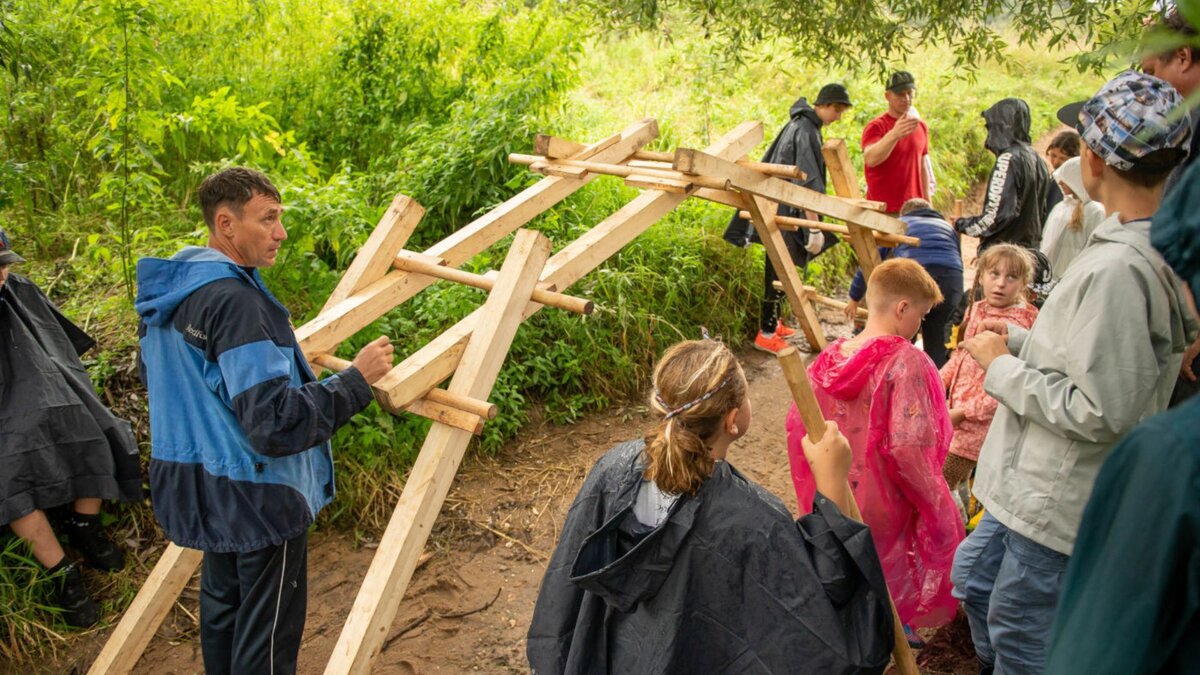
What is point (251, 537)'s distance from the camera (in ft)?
8.18

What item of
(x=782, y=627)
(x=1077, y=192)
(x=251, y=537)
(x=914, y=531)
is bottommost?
(x=914, y=531)

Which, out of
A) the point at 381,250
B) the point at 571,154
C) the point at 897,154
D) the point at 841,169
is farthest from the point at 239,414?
the point at 897,154

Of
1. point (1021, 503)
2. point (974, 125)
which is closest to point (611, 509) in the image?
point (1021, 503)

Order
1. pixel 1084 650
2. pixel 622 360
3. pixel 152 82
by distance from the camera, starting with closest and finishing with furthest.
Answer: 1. pixel 1084 650
2. pixel 152 82
3. pixel 622 360

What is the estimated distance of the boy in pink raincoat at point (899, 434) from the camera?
2.83 m

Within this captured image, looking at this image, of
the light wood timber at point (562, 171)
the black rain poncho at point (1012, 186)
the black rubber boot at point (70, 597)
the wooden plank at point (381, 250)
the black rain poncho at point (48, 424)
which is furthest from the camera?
the black rain poncho at point (1012, 186)

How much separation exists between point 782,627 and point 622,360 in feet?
11.4

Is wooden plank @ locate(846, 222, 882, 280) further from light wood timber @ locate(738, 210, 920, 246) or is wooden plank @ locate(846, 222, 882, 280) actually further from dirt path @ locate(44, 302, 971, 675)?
dirt path @ locate(44, 302, 971, 675)

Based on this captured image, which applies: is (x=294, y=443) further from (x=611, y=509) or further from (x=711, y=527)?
(x=711, y=527)

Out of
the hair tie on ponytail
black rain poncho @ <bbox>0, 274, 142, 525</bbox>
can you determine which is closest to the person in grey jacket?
the hair tie on ponytail

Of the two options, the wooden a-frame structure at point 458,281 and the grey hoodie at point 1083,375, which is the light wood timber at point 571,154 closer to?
the wooden a-frame structure at point 458,281

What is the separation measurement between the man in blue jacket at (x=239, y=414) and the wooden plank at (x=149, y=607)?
0.28 metres

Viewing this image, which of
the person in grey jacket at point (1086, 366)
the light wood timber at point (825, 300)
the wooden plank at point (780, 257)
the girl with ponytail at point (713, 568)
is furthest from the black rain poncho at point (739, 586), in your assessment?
the light wood timber at point (825, 300)

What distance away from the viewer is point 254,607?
8.53 feet
